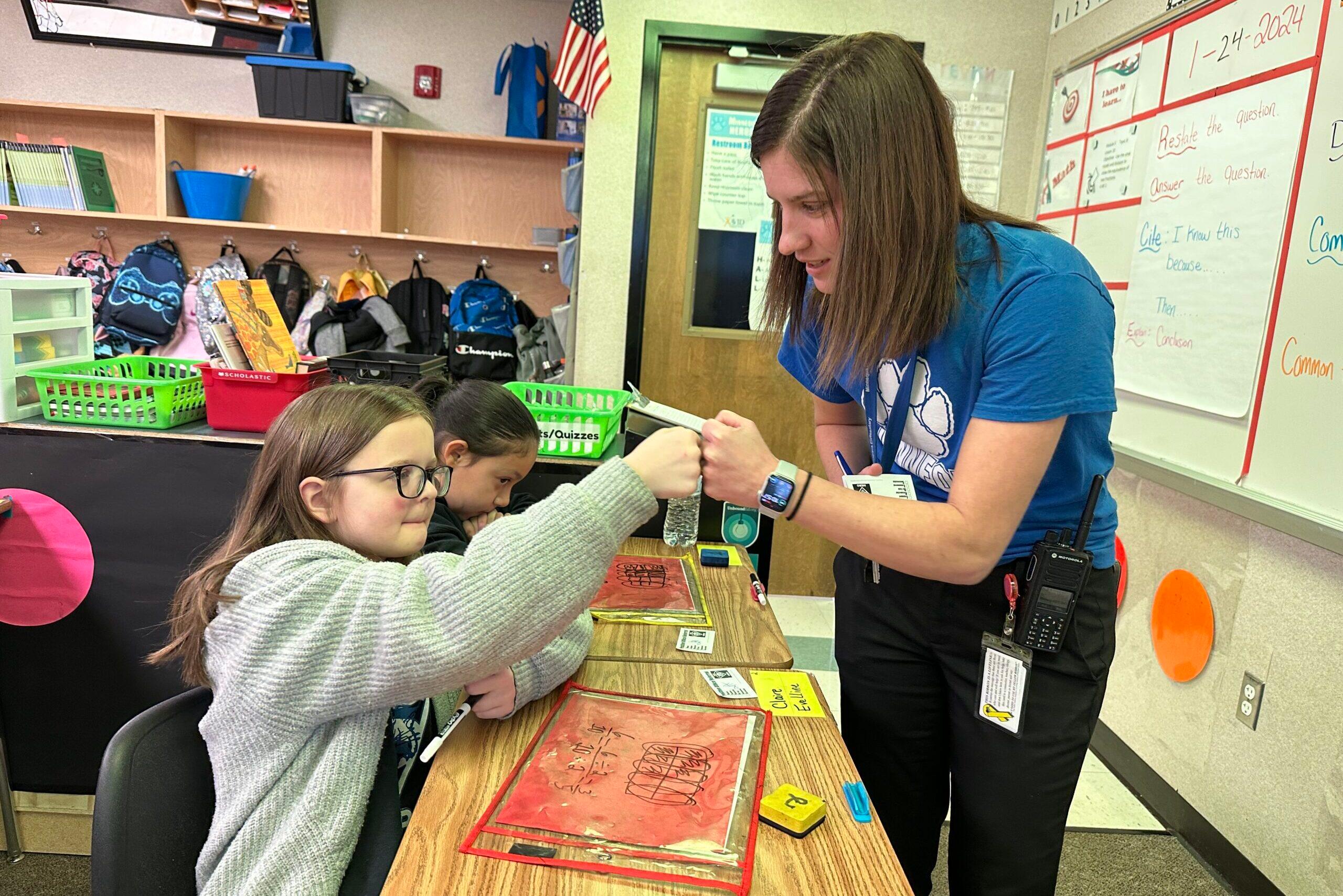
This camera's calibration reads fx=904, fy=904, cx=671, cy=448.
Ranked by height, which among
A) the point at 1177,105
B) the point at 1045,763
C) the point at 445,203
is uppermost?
the point at 1177,105

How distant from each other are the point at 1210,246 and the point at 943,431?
5.38ft

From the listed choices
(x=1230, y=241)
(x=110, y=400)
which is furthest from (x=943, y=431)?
(x=110, y=400)

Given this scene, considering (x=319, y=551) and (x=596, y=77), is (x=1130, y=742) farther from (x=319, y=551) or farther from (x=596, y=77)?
(x=596, y=77)

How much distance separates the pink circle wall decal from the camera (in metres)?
2.02

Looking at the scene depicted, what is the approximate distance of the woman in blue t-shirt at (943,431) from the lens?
1.06 meters

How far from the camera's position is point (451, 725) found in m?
1.11

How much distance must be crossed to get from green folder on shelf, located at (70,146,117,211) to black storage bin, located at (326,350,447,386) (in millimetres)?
2661

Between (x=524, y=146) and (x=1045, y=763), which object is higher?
(x=524, y=146)

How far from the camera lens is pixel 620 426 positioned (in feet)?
8.59

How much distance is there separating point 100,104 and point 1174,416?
4666mm

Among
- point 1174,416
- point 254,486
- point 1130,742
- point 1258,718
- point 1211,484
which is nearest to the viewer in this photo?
point 254,486

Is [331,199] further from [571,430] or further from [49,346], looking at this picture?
[571,430]

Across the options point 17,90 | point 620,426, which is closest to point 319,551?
point 620,426

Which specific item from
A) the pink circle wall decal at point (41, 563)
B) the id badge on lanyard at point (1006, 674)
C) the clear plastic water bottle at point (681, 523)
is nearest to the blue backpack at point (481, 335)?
the pink circle wall decal at point (41, 563)
